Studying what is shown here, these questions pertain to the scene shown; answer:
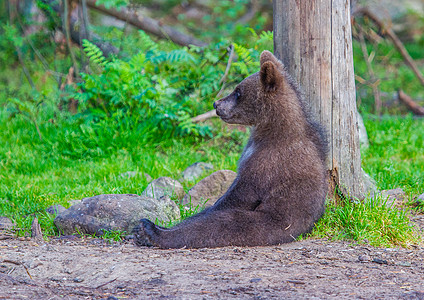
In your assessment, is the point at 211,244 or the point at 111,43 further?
the point at 111,43

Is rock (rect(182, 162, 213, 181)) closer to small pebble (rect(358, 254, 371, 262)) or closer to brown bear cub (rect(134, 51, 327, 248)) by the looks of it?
brown bear cub (rect(134, 51, 327, 248))

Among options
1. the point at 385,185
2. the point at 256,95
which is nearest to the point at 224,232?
the point at 256,95

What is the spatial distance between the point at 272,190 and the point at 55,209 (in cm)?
239

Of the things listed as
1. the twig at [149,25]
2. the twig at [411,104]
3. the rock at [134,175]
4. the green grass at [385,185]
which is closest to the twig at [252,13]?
the twig at [149,25]

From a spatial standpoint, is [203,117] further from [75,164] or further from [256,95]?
[256,95]

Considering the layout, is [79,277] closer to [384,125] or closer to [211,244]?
[211,244]

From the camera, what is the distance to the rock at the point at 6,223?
16.6 ft

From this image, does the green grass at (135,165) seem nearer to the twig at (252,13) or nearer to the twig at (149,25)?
the twig at (149,25)

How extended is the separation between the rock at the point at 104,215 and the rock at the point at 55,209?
34 cm

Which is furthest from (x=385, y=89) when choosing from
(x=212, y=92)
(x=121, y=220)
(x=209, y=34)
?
(x=121, y=220)

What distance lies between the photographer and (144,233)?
445cm

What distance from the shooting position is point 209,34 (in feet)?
35.4

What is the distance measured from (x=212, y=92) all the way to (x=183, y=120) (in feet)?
2.76

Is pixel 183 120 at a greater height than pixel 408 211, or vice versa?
pixel 183 120
